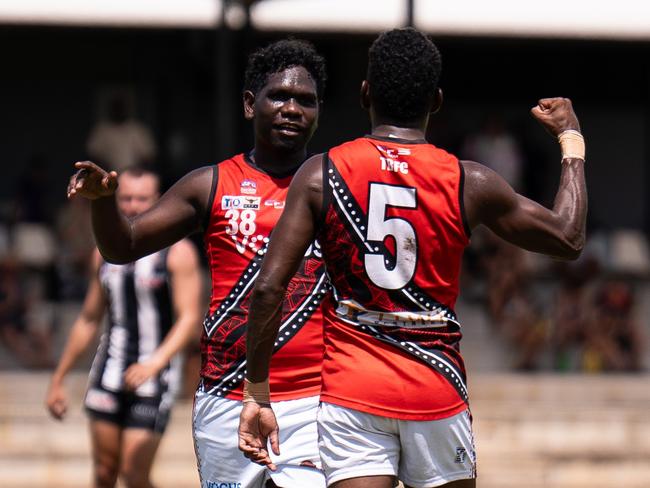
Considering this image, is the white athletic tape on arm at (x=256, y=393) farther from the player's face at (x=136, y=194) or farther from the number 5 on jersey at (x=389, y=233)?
the player's face at (x=136, y=194)

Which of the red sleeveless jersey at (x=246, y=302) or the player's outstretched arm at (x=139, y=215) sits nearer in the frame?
the player's outstretched arm at (x=139, y=215)

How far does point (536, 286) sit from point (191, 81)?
5.58m

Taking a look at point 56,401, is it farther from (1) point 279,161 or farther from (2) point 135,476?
(1) point 279,161

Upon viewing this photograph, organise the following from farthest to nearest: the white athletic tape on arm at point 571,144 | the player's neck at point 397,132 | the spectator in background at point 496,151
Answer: the spectator in background at point 496,151
the white athletic tape on arm at point 571,144
the player's neck at point 397,132

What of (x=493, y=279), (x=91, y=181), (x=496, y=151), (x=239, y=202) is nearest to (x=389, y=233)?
(x=91, y=181)

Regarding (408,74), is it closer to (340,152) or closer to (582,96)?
(340,152)

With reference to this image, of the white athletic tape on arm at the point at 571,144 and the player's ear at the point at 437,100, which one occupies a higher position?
the player's ear at the point at 437,100

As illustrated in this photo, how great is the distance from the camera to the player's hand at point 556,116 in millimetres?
4375

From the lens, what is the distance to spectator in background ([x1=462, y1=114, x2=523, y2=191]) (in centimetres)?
1571

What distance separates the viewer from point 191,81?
18.1 metres

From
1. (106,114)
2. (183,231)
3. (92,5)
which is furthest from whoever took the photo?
(106,114)

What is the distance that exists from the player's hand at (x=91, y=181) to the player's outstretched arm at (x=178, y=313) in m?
2.45

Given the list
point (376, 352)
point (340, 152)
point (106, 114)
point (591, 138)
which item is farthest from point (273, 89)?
point (591, 138)

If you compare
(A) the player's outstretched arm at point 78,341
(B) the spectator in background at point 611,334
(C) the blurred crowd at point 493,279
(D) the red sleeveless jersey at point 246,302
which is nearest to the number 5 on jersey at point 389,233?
(D) the red sleeveless jersey at point 246,302
